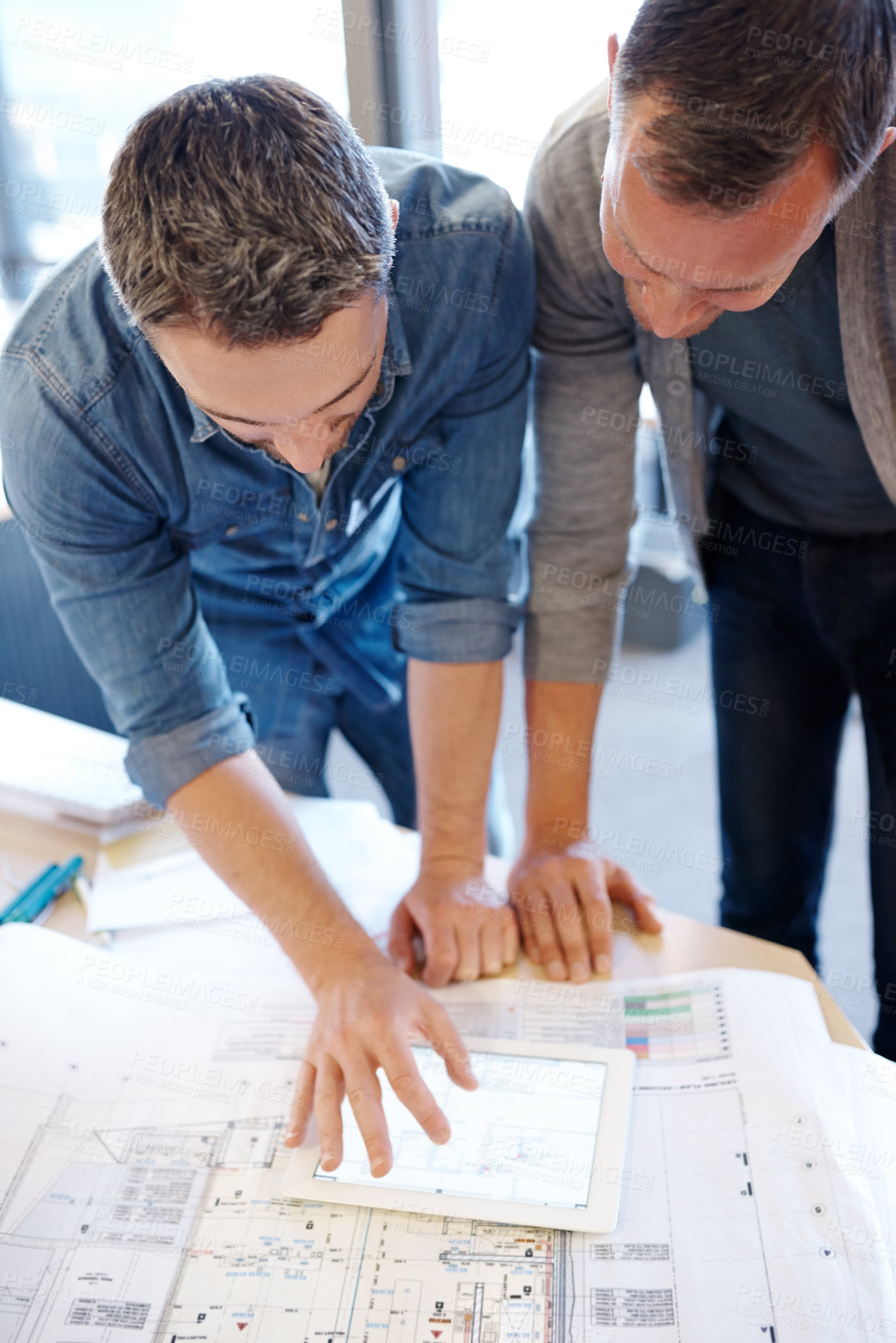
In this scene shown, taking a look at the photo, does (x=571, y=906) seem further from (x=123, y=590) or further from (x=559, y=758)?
(x=123, y=590)

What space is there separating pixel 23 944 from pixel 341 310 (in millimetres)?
622

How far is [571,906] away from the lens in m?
1.00

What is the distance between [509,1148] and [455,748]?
1.36ft

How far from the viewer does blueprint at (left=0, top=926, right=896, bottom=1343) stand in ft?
2.29

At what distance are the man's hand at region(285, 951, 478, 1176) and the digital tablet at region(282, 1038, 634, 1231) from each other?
3 cm

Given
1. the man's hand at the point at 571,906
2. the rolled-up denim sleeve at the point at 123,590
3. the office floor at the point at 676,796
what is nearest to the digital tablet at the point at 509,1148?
the man's hand at the point at 571,906

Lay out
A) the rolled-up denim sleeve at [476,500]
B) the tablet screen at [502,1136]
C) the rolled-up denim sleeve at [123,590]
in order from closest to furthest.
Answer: the tablet screen at [502,1136] < the rolled-up denim sleeve at [123,590] < the rolled-up denim sleeve at [476,500]

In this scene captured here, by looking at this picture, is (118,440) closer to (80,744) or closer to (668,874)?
(80,744)

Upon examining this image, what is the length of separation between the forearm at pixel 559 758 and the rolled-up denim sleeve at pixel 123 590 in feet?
0.95

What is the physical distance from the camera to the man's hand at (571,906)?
971 mm

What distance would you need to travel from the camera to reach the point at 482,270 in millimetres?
954

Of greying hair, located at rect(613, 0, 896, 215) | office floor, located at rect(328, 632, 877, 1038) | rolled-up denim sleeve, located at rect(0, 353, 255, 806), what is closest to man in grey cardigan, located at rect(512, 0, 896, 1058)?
greying hair, located at rect(613, 0, 896, 215)

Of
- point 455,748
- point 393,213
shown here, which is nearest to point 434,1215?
point 455,748

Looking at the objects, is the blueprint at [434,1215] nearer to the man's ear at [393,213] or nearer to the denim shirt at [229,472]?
the denim shirt at [229,472]
